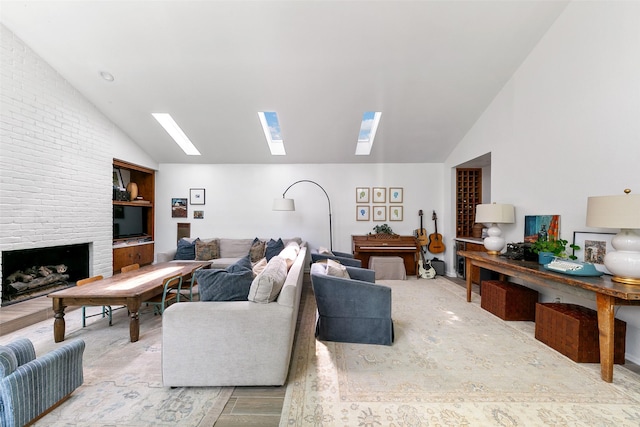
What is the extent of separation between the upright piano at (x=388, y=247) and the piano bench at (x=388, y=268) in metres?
0.22

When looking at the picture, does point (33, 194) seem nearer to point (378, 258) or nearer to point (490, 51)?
point (378, 258)

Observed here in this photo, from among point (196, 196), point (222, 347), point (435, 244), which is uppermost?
point (196, 196)

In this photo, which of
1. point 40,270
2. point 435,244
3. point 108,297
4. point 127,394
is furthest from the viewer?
point 435,244

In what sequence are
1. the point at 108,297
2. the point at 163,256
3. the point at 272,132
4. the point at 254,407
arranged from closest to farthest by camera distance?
1. the point at 254,407
2. the point at 108,297
3. the point at 163,256
4. the point at 272,132

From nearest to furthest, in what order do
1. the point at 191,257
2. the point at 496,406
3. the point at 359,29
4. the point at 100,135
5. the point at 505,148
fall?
the point at 496,406 → the point at 359,29 → the point at 505,148 → the point at 100,135 → the point at 191,257

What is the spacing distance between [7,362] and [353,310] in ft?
8.16

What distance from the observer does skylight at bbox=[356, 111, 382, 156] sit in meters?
4.98

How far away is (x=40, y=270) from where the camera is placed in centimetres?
383

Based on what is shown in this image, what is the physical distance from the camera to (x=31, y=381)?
1628 millimetres

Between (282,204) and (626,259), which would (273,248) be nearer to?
(282,204)

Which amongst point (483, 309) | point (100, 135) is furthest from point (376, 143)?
point (100, 135)

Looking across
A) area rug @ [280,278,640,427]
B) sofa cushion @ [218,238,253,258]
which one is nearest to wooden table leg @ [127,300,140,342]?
area rug @ [280,278,640,427]

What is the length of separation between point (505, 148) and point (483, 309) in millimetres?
2415

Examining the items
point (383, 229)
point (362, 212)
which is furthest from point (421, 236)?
point (362, 212)
